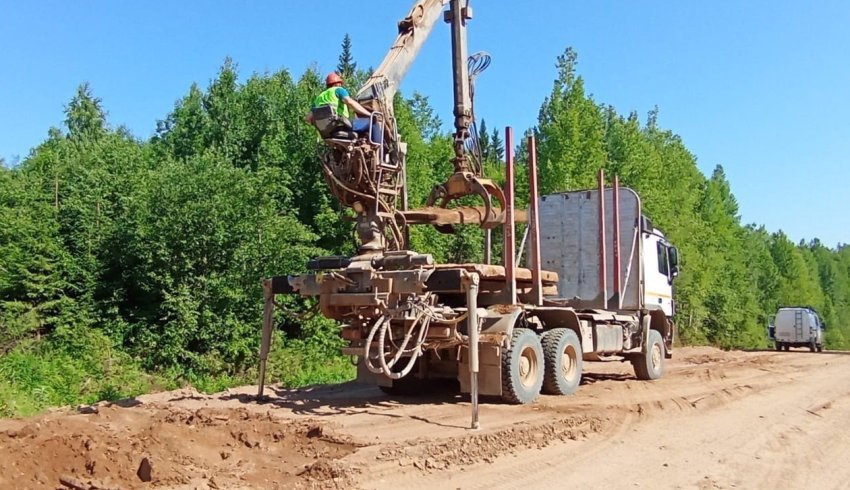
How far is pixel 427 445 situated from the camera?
6.79 meters

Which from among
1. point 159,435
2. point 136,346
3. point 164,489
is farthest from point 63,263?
point 164,489

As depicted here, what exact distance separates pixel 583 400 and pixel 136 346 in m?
11.8

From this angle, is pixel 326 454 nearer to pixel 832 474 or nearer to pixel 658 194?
pixel 832 474

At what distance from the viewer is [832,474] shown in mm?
6578

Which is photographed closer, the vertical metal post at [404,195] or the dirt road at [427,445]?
the dirt road at [427,445]

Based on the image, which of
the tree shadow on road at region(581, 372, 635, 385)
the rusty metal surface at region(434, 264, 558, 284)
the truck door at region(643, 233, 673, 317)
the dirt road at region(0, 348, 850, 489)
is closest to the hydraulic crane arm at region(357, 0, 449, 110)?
the rusty metal surface at region(434, 264, 558, 284)

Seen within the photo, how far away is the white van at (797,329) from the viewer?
35.6 m

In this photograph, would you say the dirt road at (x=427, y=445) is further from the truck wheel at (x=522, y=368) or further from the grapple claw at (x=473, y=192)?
the grapple claw at (x=473, y=192)

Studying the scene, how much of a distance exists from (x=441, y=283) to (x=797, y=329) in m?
32.7

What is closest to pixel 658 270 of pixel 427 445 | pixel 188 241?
pixel 427 445

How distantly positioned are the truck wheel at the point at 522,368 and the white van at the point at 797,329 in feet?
100

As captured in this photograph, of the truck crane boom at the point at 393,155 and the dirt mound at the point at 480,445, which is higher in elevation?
the truck crane boom at the point at 393,155

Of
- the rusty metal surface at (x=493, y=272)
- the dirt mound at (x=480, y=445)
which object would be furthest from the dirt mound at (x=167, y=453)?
the rusty metal surface at (x=493, y=272)

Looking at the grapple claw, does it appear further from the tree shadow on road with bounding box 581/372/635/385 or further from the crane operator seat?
the tree shadow on road with bounding box 581/372/635/385
